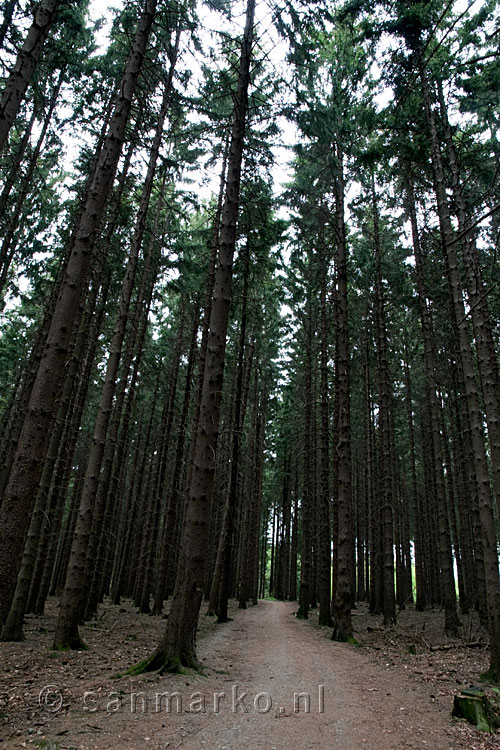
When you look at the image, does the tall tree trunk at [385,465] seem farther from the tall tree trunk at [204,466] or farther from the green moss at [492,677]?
the tall tree trunk at [204,466]

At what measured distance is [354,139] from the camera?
14.5 meters

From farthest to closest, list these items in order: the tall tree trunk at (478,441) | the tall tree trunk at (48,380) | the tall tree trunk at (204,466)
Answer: the tall tree trunk at (478,441) < the tall tree trunk at (204,466) < the tall tree trunk at (48,380)

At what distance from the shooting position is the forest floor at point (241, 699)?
4316 mm

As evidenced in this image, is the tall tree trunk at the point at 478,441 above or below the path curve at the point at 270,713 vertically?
above

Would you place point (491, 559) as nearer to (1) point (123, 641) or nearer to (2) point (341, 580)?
(2) point (341, 580)

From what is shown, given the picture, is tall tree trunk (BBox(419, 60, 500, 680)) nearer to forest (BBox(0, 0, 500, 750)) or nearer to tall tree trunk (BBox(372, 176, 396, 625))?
forest (BBox(0, 0, 500, 750))

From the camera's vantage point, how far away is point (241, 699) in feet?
18.4

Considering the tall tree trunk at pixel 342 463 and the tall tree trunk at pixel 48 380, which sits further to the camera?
the tall tree trunk at pixel 342 463

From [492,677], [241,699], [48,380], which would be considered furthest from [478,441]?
[48,380]

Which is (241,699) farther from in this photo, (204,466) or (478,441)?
(478,441)

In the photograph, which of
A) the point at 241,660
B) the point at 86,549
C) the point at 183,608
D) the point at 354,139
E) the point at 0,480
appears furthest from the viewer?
the point at 0,480

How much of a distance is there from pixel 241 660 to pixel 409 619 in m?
12.6

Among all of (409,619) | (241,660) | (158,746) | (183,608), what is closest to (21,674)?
(183,608)

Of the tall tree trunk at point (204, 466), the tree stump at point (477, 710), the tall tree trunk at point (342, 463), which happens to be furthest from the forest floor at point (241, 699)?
the tall tree trunk at point (342, 463)
